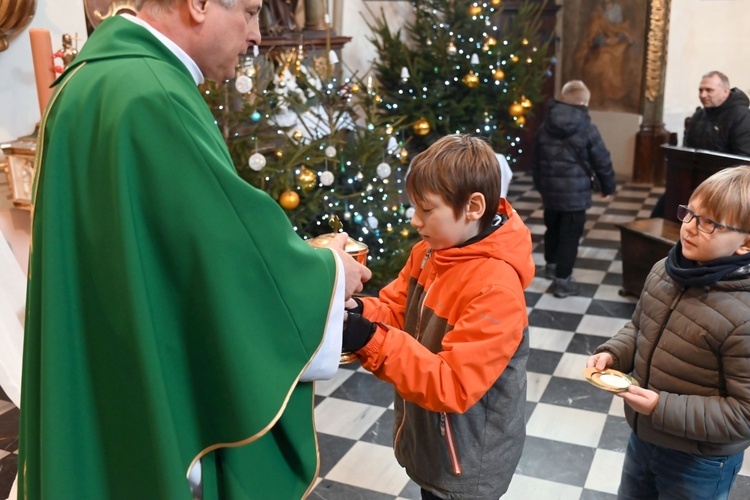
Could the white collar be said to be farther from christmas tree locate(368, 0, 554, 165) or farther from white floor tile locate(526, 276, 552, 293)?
christmas tree locate(368, 0, 554, 165)

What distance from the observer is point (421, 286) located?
6.39 ft

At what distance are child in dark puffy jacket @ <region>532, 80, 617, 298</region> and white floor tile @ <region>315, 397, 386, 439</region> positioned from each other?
6.85ft

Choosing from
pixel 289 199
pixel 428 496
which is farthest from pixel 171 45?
pixel 289 199

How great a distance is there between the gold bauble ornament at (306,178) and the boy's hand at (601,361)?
2.72m

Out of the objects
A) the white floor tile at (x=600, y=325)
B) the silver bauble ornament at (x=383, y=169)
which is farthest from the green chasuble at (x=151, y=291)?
the white floor tile at (x=600, y=325)

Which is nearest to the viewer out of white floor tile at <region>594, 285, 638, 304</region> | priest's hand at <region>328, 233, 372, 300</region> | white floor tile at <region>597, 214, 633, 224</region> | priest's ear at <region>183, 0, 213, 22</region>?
priest's ear at <region>183, 0, 213, 22</region>

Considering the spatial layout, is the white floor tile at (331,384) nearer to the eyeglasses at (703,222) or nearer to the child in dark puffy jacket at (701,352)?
the child in dark puffy jacket at (701,352)

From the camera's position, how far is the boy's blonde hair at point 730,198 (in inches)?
69.9

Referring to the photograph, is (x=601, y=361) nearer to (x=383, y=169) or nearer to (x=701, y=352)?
(x=701, y=352)

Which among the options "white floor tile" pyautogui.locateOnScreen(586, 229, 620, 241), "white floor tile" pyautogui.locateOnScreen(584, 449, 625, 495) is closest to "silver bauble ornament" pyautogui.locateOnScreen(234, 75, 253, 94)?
"white floor tile" pyautogui.locateOnScreen(584, 449, 625, 495)

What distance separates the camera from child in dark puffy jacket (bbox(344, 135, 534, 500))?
5.31 ft

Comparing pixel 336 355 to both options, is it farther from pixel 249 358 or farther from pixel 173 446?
Result: pixel 173 446

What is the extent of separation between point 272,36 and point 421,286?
440cm

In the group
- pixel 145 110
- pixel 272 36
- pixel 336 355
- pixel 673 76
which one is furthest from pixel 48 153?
pixel 673 76
